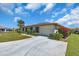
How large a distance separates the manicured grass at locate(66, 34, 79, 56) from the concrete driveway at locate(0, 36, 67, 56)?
0.11 metres

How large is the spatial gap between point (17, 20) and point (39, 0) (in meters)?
0.68

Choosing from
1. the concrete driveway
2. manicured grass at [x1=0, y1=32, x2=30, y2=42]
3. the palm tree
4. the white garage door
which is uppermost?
the palm tree

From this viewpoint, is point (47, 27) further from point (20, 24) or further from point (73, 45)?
point (73, 45)

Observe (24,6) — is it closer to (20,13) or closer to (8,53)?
(20,13)

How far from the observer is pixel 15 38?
5.16 metres

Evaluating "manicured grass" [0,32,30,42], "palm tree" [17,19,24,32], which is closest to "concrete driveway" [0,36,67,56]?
"manicured grass" [0,32,30,42]

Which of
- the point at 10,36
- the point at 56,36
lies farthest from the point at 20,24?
the point at 56,36

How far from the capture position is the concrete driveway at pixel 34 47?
196 inches

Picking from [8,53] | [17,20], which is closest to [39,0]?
[17,20]

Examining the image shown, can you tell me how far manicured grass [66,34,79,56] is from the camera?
4945 millimetres

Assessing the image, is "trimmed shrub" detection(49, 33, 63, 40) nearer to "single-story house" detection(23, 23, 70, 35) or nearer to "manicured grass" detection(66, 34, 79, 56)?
"single-story house" detection(23, 23, 70, 35)

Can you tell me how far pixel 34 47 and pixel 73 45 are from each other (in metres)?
0.90

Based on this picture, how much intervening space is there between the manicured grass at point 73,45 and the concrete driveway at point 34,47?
11cm

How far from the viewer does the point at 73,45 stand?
5004 millimetres
